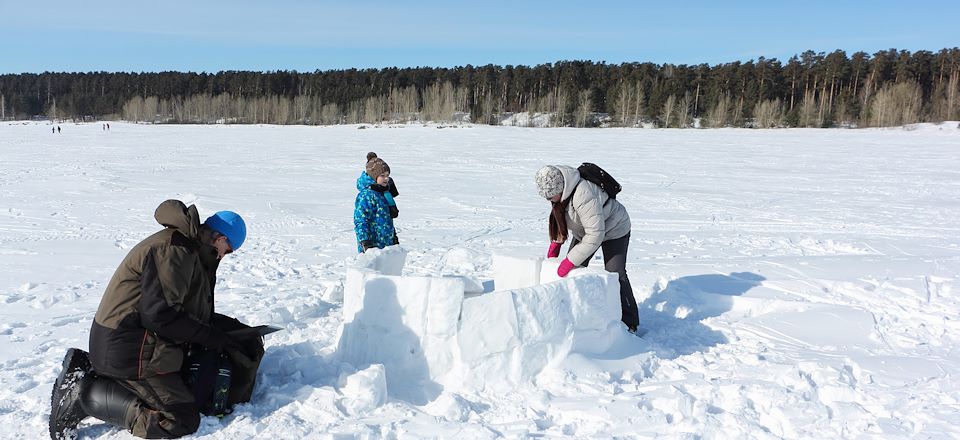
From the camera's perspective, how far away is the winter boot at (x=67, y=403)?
340 centimetres

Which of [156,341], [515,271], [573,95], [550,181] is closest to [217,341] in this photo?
[156,341]

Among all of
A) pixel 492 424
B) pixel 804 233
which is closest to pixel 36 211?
pixel 492 424

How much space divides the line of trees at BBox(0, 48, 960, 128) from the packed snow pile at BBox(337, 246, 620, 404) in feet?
206

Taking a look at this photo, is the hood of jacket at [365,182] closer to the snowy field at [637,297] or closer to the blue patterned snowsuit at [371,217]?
the blue patterned snowsuit at [371,217]

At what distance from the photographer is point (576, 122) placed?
231 feet

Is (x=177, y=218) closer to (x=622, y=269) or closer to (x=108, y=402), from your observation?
(x=108, y=402)

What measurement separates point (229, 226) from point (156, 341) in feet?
2.38

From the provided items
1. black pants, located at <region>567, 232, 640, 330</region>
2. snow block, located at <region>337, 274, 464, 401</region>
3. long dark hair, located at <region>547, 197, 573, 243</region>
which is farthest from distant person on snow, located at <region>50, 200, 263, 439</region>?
black pants, located at <region>567, 232, 640, 330</region>

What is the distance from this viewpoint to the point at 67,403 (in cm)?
343

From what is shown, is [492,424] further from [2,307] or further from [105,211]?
[105,211]

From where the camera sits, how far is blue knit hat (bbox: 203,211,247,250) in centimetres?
361

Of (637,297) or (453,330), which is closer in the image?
(453,330)

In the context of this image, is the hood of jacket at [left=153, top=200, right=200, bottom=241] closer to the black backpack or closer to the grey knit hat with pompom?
the grey knit hat with pompom

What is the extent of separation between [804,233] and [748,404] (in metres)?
7.51
